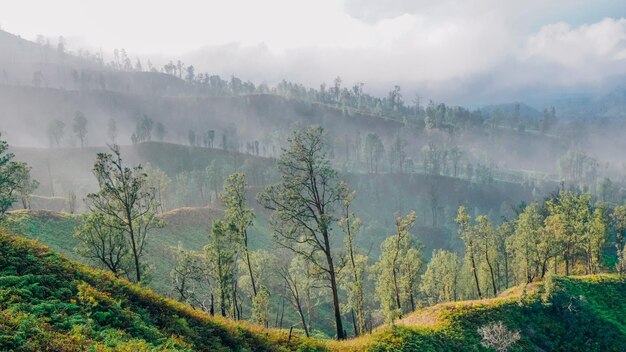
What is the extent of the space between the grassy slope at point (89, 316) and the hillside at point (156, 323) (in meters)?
0.04

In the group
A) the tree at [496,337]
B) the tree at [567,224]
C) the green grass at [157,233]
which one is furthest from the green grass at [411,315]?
the tree at [567,224]

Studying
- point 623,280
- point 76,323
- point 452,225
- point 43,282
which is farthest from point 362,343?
point 452,225

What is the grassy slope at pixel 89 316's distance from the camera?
52.5 feet

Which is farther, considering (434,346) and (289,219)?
(289,219)

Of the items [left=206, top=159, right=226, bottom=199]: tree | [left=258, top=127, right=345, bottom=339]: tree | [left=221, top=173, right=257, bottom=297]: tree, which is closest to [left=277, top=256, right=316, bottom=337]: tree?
[left=258, top=127, right=345, bottom=339]: tree

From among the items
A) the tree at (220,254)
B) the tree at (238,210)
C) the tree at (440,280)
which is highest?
the tree at (238,210)

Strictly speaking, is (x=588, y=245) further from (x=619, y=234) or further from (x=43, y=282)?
(x=43, y=282)

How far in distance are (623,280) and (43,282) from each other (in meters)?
68.3

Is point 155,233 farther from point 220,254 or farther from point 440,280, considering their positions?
point 440,280

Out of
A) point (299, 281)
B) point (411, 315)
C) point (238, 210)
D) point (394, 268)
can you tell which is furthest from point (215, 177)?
point (411, 315)

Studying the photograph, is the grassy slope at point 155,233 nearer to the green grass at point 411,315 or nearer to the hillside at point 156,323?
the green grass at point 411,315

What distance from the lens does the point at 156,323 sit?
22.4 meters

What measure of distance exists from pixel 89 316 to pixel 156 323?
13.3ft

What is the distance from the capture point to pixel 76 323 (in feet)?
59.0
